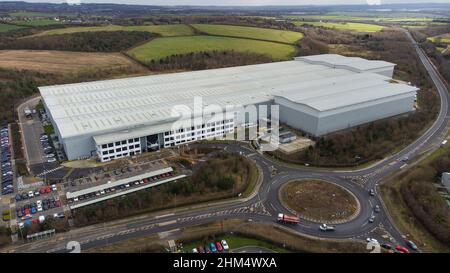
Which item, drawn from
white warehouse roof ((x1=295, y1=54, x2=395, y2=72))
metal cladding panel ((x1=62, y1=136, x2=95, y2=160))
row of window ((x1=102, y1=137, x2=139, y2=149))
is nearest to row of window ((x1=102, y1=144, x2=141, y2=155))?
row of window ((x1=102, y1=137, x2=139, y2=149))

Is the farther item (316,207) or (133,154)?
(133,154)

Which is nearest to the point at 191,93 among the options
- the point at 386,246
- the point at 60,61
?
the point at 386,246

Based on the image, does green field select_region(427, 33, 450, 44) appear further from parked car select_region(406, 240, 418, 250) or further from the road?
parked car select_region(406, 240, 418, 250)

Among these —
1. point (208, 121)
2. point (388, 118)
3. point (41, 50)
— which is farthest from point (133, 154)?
point (41, 50)

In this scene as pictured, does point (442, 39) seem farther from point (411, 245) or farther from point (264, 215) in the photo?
point (264, 215)

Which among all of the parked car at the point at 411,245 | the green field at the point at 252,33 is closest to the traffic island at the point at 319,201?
the parked car at the point at 411,245

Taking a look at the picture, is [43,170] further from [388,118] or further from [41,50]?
[41,50]
